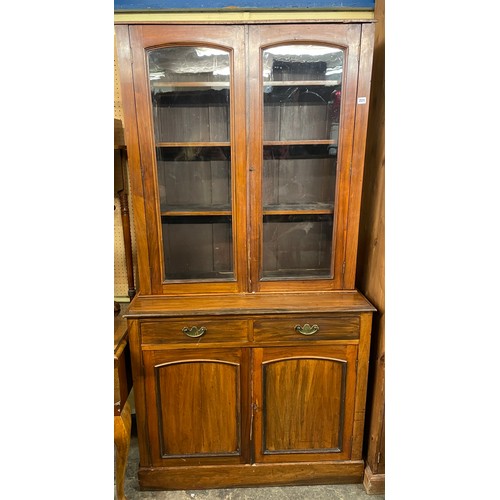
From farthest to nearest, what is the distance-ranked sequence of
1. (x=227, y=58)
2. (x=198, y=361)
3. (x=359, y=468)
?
(x=359, y=468), (x=198, y=361), (x=227, y=58)

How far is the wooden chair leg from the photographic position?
4.26ft

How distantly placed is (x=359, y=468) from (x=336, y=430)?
21cm

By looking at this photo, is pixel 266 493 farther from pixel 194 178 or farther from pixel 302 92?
pixel 302 92

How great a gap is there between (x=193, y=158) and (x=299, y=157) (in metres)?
0.44

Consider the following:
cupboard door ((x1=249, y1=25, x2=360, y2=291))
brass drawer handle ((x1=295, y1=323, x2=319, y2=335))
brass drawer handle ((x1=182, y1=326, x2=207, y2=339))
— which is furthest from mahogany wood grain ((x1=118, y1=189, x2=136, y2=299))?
brass drawer handle ((x1=295, y1=323, x2=319, y2=335))

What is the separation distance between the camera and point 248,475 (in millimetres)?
1542

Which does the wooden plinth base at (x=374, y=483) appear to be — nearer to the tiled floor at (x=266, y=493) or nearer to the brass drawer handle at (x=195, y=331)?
the tiled floor at (x=266, y=493)

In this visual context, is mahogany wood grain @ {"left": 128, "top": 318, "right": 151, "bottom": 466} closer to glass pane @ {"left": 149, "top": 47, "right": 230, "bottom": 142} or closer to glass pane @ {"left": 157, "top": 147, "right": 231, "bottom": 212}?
glass pane @ {"left": 157, "top": 147, "right": 231, "bottom": 212}

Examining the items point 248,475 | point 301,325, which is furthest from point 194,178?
point 248,475

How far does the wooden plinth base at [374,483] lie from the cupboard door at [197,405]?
0.53 meters

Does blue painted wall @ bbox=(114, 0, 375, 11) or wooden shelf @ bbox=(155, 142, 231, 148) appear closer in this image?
wooden shelf @ bbox=(155, 142, 231, 148)

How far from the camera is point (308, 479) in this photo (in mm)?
1561

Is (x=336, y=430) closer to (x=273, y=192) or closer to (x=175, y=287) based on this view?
(x=175, y=287)

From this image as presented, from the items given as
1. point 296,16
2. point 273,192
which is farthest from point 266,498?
point 296,16
